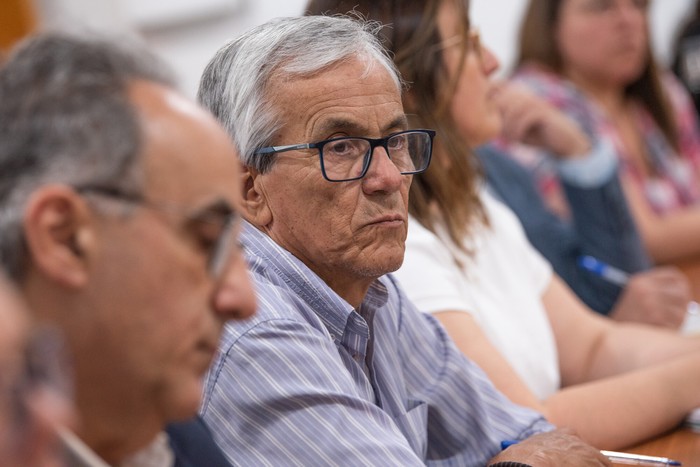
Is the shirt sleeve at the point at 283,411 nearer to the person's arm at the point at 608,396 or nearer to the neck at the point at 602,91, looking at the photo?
the person's arm at the point at 608,396

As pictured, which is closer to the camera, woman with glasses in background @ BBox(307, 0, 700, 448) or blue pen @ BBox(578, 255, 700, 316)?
woman with glasses in background @ BBox(307, 0, 700, 448)

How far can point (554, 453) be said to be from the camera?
50.3 inches

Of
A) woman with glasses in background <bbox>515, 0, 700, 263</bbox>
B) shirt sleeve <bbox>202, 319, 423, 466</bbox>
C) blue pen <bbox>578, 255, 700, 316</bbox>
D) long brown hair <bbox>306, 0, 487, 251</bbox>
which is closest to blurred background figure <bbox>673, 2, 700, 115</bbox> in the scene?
woman with glasses in background <bbox>515, 0, 700, 263</bbox>

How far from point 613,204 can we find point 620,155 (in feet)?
1.79

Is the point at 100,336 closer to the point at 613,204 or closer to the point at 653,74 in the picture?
the point at 613,204

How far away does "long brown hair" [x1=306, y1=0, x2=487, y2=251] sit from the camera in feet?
5.75

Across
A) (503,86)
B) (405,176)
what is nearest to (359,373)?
(405,176)

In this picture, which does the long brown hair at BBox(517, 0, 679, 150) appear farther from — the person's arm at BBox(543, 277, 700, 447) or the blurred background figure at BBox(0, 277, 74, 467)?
the blurred background figure at BBox(0, 277, 74, 467)

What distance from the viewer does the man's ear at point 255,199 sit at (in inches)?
50.1

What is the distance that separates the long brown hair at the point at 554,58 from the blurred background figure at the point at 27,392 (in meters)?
2.70

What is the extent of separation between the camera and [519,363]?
1.75 m

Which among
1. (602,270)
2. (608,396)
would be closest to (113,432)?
(608,396)

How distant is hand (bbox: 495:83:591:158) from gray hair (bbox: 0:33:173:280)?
A: 1892 millimetres

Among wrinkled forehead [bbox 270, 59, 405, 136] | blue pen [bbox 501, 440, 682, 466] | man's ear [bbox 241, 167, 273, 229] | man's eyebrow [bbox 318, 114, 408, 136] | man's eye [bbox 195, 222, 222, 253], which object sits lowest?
blue pen [bbox 501, 440, 682, 466]
